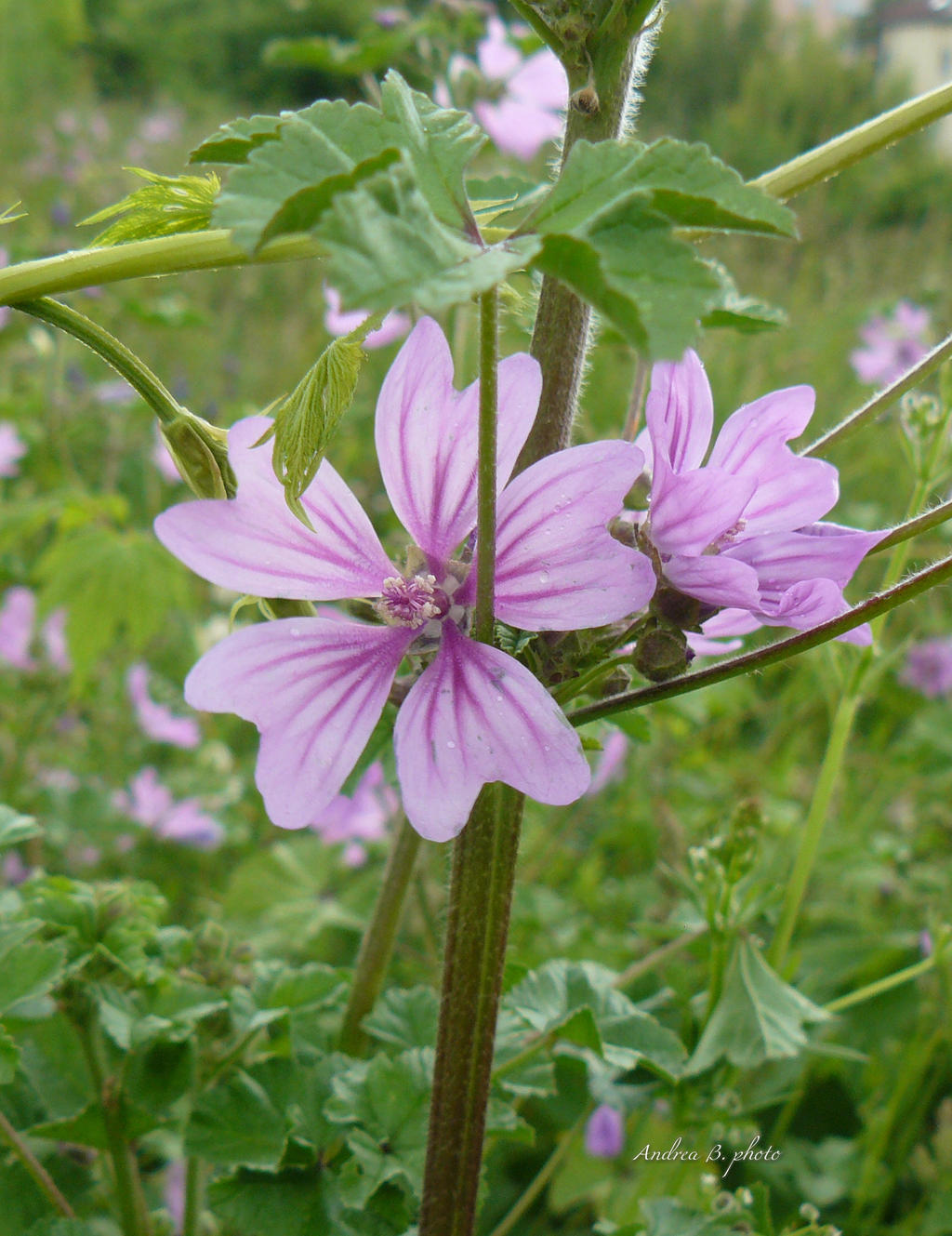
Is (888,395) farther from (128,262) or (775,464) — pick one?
(128,262)

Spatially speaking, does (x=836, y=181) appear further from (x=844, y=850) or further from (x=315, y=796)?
(x=315, y=796)

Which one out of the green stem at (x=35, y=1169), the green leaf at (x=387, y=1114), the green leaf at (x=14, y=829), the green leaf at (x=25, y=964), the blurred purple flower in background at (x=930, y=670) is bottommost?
the green stem at (x=35, y=1169)

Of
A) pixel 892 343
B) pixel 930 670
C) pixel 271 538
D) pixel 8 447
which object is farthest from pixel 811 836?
pixel 892 343

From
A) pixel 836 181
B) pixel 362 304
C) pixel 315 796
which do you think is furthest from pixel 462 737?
pixel 836 181

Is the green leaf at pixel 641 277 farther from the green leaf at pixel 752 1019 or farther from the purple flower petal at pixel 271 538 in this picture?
the green leaf at pixel 752 1019

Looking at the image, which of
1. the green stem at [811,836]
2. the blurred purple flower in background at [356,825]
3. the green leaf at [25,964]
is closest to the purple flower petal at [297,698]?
the green leaf at [25,964]
